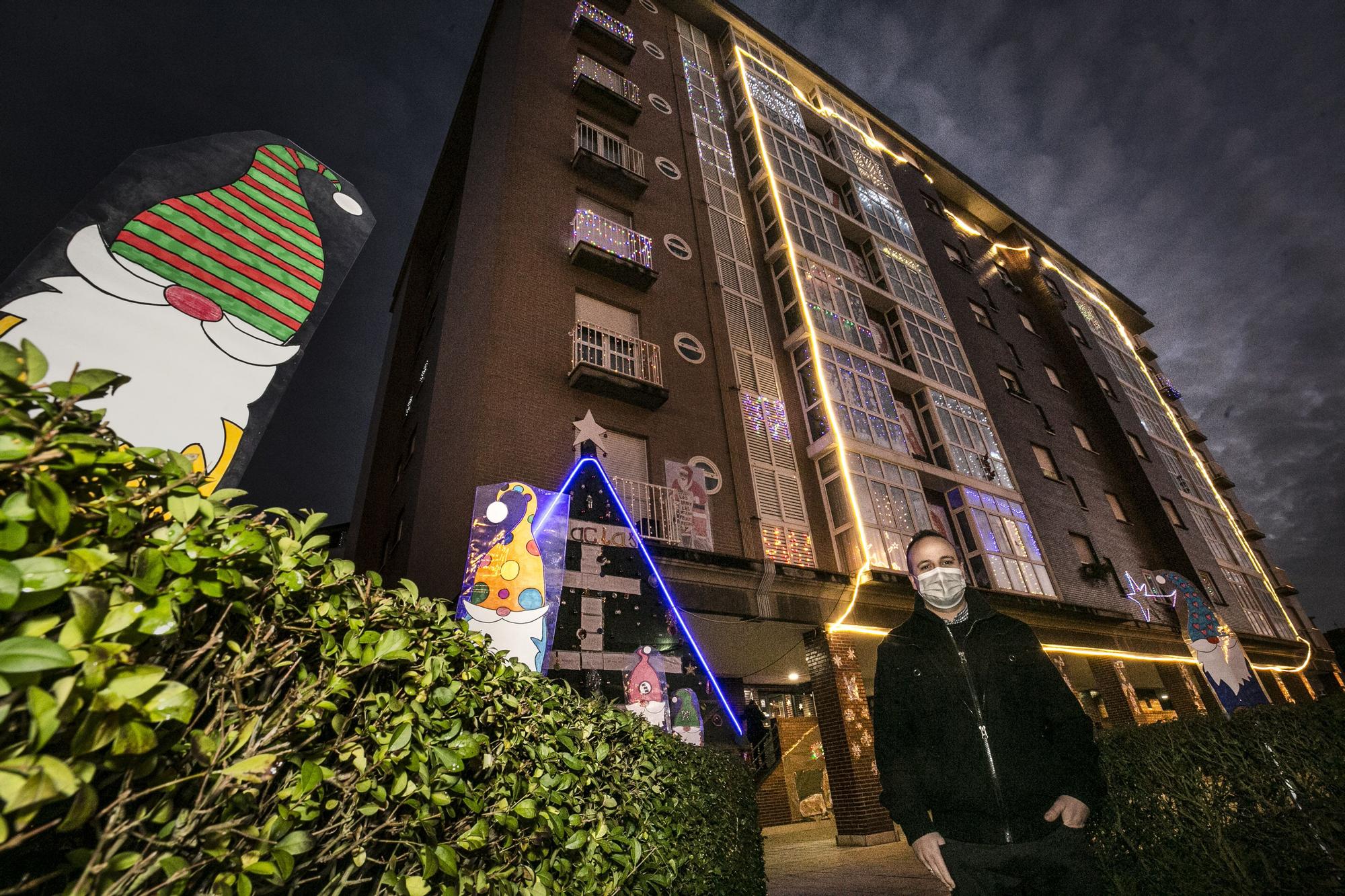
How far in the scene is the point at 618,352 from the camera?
37.0 feet

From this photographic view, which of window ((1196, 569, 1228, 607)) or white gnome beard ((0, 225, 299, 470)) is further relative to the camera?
window ((1196, 569, 1228, 607))

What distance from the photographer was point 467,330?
10.2 metres

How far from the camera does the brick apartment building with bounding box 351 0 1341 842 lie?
383 inches

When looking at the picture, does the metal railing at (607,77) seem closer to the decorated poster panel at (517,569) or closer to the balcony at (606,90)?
the balcony at (606,90)

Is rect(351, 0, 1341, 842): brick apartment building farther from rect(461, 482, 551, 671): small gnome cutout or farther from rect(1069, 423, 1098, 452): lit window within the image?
rect(461, 482, 551, 671): small gnome cutout

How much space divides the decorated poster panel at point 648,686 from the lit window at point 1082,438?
21629mm

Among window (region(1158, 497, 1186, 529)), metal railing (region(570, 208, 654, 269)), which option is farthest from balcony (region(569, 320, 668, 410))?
window (region(1158, 497, 1186, 529))

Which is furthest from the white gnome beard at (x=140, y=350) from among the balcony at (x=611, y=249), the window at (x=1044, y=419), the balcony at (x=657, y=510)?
the window at (x=1044, y=419)

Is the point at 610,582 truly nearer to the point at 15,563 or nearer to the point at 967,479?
the point at 15,563

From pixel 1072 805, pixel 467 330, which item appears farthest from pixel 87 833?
pixel 467 330

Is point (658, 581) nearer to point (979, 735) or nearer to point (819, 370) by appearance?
point (979, 735)

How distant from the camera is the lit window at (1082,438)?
2145 cm

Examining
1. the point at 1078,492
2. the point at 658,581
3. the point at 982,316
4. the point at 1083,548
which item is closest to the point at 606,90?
the point at 658,581

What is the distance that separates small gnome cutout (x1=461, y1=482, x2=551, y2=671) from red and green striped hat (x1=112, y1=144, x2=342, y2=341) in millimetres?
3511
